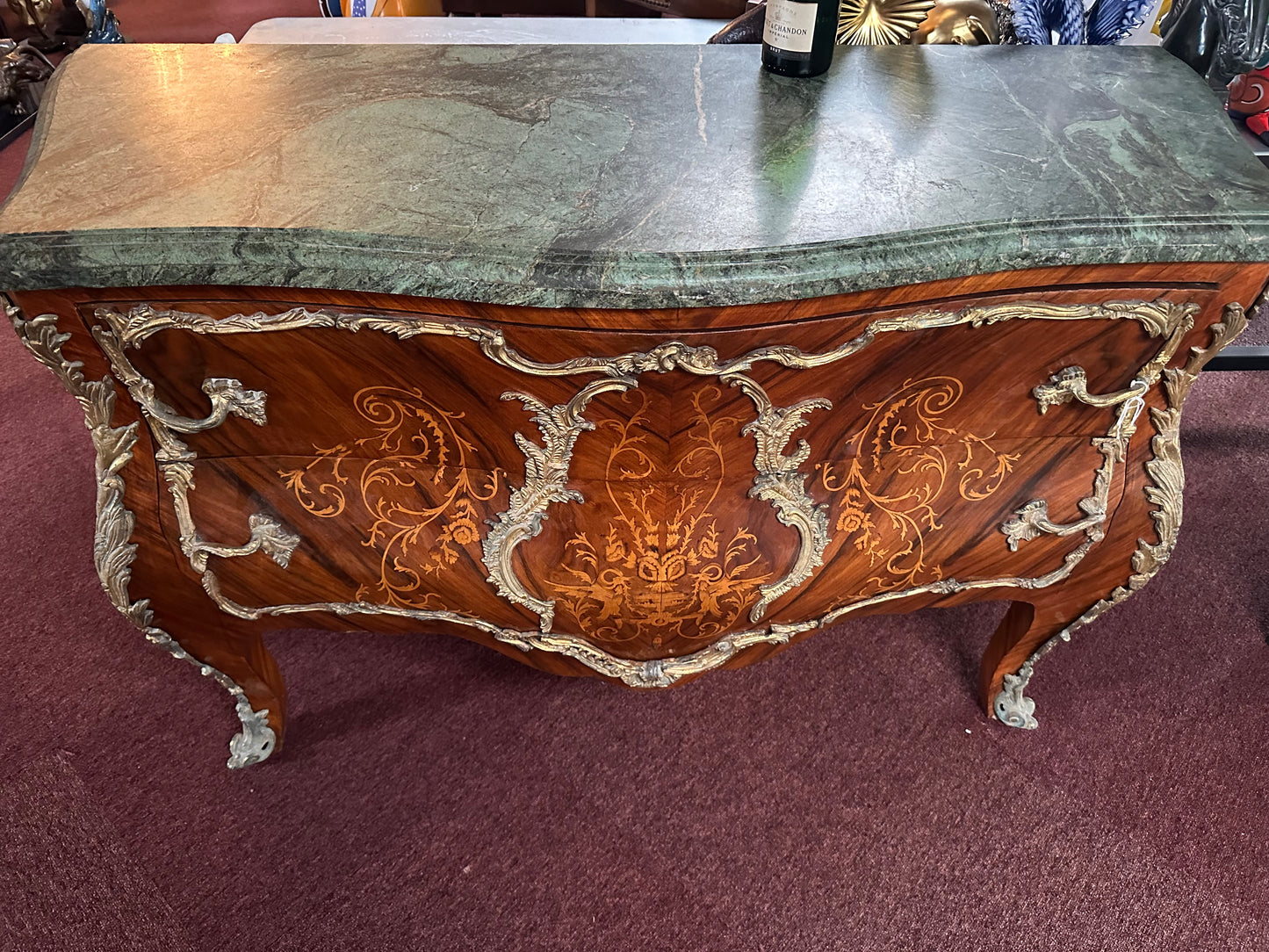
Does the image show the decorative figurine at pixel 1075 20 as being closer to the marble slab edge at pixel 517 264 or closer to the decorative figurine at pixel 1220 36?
the decorative figurine at pixel 1220 36

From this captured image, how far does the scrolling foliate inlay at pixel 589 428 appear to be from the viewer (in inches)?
29.3

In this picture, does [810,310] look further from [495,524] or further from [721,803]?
[721,803]

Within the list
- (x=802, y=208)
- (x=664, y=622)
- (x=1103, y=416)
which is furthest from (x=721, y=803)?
(x=802, y=208)

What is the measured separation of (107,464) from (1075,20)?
114 cm

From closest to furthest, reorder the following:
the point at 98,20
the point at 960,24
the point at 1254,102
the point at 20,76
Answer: the point at 960,24, the point at 98,20, the point at 1254,102, the point at 20,76

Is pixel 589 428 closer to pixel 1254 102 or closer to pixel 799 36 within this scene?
pixel 799 36

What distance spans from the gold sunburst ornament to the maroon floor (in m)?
0.82

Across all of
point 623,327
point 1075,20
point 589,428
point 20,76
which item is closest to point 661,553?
A: point 589,428

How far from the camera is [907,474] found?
91 centimetres

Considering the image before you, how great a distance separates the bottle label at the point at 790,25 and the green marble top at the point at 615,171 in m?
0.04

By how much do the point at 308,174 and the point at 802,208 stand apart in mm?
415

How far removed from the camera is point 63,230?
71 centimetres

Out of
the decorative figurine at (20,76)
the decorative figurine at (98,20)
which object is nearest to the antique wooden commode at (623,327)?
the decorative figurine at (98,20)

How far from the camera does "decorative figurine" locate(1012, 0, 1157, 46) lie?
1.06 meters
